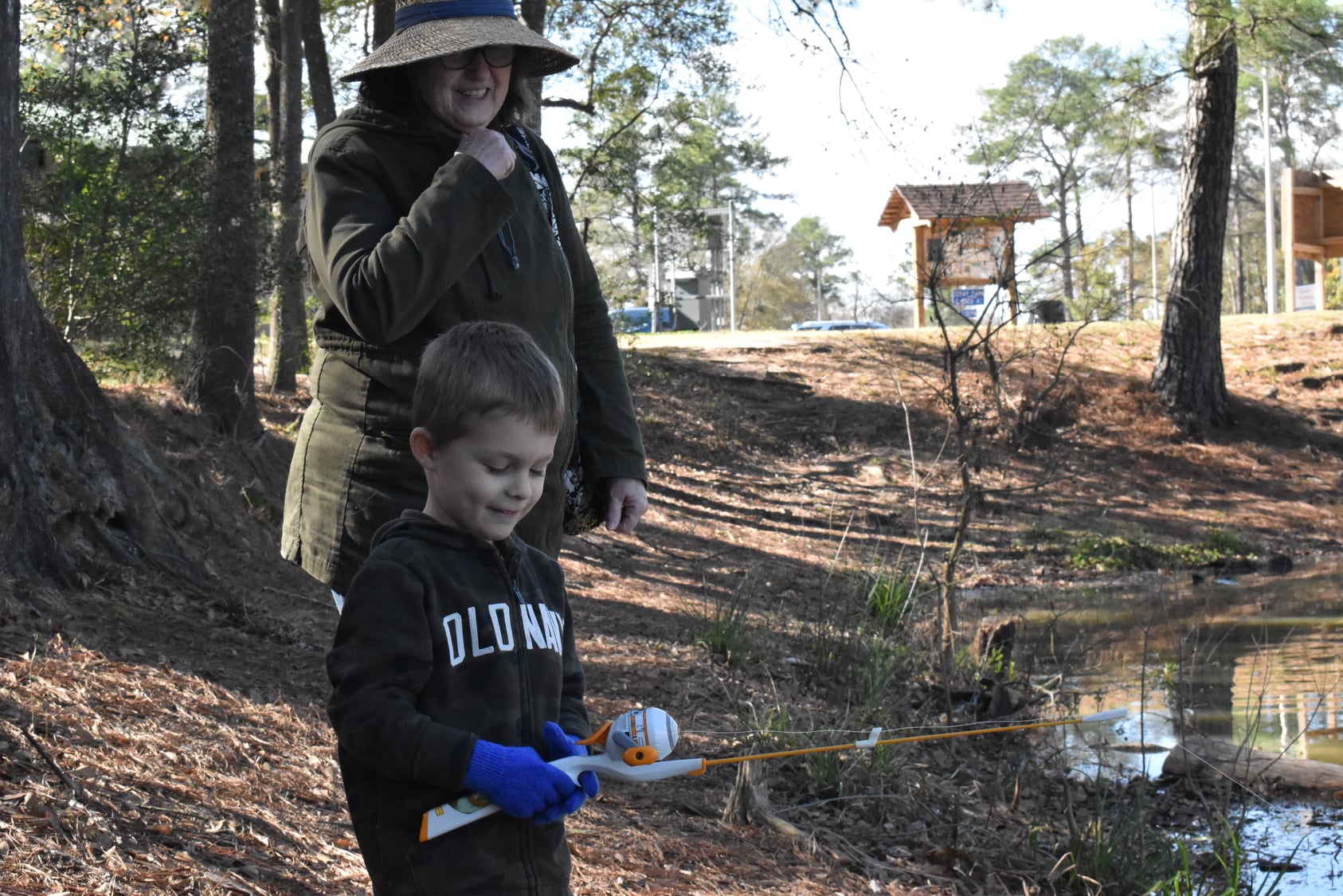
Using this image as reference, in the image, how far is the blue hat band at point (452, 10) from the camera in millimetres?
2686

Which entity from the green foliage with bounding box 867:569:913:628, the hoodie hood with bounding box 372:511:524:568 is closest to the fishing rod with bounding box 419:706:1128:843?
the hoodie hood with bounding box 372:511:524:568

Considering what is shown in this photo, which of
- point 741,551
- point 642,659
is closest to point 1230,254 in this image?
point 741,551

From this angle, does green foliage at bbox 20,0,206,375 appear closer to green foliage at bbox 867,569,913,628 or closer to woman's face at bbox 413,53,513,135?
green foliage at bbox 867,569,913,628

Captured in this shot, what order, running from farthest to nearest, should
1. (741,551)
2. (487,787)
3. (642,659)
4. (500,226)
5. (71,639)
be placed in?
(741,551), (642,659), (71,639), (500,226), (487,787)

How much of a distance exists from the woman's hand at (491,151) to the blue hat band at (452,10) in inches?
11.9

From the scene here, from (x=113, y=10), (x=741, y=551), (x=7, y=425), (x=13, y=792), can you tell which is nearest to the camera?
(x=13, y=792)

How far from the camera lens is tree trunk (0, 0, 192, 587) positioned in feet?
15.6

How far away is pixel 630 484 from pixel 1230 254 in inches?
2789

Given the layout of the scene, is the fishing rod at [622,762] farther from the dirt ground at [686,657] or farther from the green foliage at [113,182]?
the green foliage at [113,182]

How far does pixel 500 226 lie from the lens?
243 cm

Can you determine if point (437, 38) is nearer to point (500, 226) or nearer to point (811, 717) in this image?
point (500, 226)

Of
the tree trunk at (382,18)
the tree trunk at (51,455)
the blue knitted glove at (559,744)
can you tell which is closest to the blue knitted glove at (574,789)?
the blue knitted glove at (559,744)

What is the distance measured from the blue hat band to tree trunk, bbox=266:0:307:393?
7230 millimetres

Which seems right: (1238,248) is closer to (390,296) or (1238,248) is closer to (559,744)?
(390,296)
